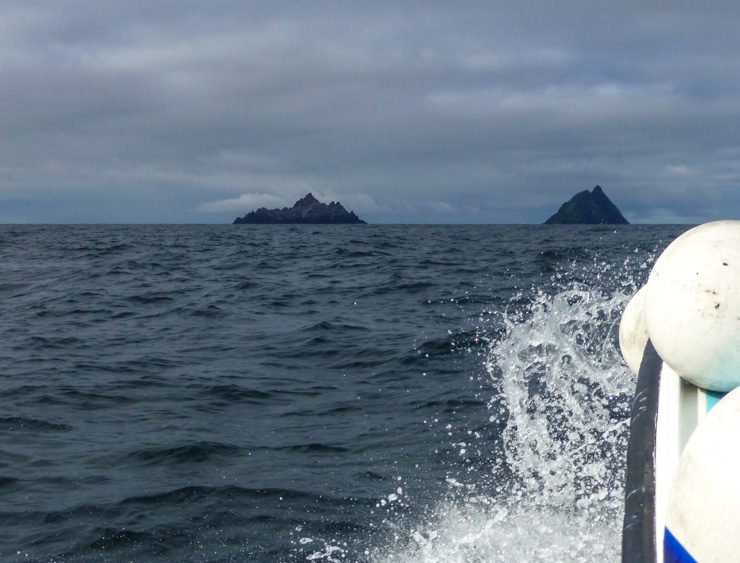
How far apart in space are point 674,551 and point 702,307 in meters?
1.23

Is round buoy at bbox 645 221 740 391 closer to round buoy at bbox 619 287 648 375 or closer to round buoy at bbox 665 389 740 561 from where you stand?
round buoy at bbox 665 389 740 561

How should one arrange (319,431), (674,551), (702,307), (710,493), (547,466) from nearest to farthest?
(710,493) → (674,551) → (702,307) → (547,466) → (319,431)

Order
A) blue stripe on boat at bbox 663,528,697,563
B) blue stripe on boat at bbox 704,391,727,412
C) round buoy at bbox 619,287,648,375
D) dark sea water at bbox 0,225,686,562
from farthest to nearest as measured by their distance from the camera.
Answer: dark sea water at bbox 0,225,686,562
round buoy at bbox 619,287,648,375
blue stripe on boat at bbox 704,391,727,412
blue stripe on boat at bbox 663,528,697,563

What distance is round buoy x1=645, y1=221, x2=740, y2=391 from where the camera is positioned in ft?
10.6

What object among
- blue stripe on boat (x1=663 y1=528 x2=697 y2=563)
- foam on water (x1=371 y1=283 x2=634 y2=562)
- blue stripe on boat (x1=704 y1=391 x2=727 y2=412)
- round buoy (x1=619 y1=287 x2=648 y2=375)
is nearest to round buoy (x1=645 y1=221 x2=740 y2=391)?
blue stripe on boat (x1=704 y1=391 x2=727 y2=412)

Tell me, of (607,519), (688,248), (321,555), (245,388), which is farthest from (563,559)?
(245,388)

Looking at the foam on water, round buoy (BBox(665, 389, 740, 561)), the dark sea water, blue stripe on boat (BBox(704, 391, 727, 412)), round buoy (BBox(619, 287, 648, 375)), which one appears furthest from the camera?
the dark sea water

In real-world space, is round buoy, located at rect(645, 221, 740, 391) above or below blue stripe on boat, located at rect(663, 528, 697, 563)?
above

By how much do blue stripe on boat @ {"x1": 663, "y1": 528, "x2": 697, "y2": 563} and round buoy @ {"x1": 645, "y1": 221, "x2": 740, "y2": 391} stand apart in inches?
43.4

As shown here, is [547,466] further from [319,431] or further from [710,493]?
[710,493]

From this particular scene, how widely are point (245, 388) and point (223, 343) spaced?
324 cm

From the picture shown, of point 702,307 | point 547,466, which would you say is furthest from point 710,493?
point 547,466

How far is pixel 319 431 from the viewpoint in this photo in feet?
25.0

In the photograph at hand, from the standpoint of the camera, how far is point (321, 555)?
514 centimetres
